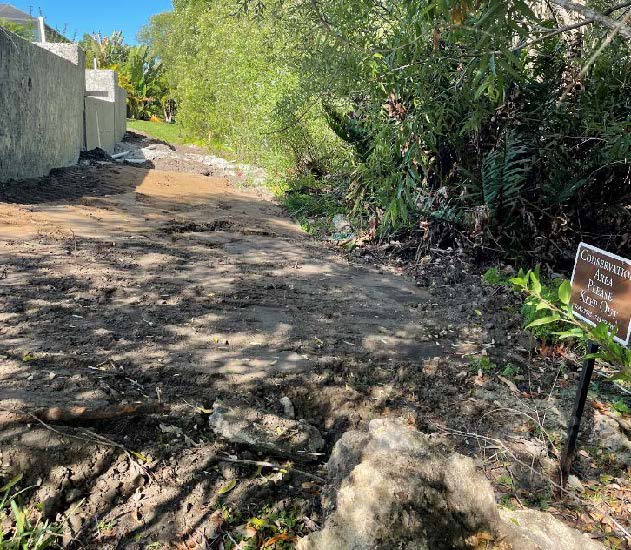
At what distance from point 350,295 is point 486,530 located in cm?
349

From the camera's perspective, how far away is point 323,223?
29.3ft

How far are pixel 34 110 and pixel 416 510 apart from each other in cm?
1007

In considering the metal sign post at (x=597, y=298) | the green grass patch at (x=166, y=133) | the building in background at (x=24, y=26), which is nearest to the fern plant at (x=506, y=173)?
the metal sign post at (x=597, y=298)

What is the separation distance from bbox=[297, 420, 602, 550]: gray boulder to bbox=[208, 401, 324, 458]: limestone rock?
584 mm

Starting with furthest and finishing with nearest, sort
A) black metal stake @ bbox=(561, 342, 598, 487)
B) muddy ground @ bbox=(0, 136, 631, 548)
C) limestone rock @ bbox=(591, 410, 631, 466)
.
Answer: limestone rock @ bbox=(591, 410, 631, 466), black metal stake @ bbox=(561, 342, 598, 487), muddy ground @ bbox=(0, 136, 631, 548)

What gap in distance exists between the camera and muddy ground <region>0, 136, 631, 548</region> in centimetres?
219

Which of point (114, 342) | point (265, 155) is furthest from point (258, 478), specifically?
point (265, 155)

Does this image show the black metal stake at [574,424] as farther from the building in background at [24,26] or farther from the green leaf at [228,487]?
the building in background at [24,26]

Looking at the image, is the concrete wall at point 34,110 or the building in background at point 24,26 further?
the building in background at point 24,26

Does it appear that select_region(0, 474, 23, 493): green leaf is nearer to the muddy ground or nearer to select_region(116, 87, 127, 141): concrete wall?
the muddy ground

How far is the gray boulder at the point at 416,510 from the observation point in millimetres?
1675

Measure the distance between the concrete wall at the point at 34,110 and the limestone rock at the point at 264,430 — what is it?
7263 mm

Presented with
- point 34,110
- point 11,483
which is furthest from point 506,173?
point 34,110

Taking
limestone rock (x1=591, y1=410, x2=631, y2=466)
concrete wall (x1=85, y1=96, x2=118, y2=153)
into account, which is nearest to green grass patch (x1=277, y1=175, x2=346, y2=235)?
limestone rock (x1=591, y1=410, x2=631, y2=466)
